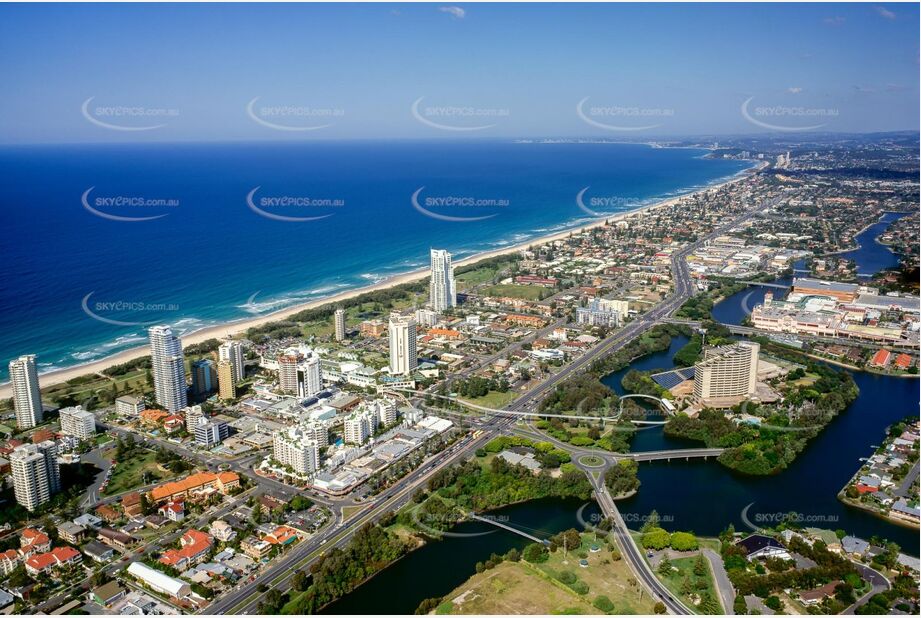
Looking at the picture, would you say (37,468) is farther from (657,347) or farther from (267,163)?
(267,163)

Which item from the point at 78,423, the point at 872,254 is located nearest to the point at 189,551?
the point at 78,423

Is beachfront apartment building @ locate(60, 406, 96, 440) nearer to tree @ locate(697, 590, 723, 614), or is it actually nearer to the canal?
the canal

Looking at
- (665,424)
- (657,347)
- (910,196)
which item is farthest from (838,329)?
(910,196)

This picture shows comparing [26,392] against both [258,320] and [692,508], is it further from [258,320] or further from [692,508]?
[692,508]

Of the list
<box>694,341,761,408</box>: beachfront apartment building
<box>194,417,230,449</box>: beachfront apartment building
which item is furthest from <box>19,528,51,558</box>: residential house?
<box>694,341,761,408</box>: beachfront apartment building

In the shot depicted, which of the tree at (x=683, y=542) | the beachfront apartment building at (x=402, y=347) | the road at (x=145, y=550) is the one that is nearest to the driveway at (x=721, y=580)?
the tree at (x=683, y=542)
